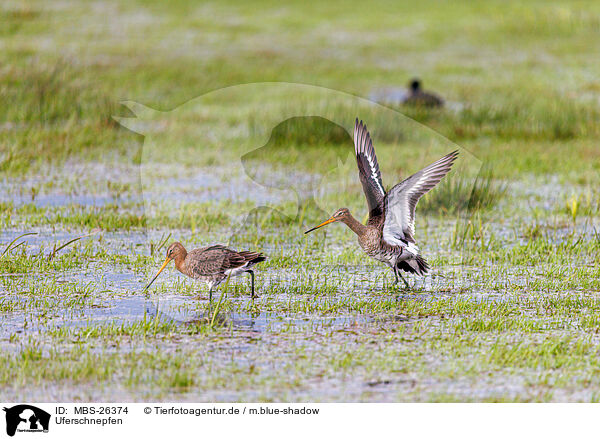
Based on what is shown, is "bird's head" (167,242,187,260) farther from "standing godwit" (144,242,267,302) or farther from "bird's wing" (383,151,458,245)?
"bird's wing" (383,151,458,245)

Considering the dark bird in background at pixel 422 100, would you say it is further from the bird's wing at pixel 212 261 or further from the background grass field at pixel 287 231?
the bird's wing at pixel 212 261

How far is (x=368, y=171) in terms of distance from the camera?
7.53 m

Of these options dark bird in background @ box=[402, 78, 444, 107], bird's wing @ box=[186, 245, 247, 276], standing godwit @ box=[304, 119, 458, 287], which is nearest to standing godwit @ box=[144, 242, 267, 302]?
bird's wing @ box=[186, 245, 247, 276]

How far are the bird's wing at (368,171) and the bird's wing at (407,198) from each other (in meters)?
0.14

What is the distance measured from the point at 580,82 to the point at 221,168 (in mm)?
9495

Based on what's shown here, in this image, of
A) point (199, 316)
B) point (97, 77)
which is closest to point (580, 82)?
point (97, 77)

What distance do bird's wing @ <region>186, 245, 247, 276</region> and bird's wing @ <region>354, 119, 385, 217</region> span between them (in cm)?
105

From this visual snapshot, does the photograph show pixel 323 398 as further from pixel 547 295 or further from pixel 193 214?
pixel 193 214

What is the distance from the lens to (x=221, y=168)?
13.5 meters

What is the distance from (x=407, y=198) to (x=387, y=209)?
207 millimetres

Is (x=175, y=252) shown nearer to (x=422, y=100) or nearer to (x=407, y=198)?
(x=407, y=198)

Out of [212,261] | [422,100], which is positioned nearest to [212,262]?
[212,261]

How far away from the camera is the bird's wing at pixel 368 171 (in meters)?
7.45

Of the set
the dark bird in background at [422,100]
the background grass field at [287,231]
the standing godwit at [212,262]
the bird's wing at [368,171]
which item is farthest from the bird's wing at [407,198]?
the dark bird in background at [422,100]
